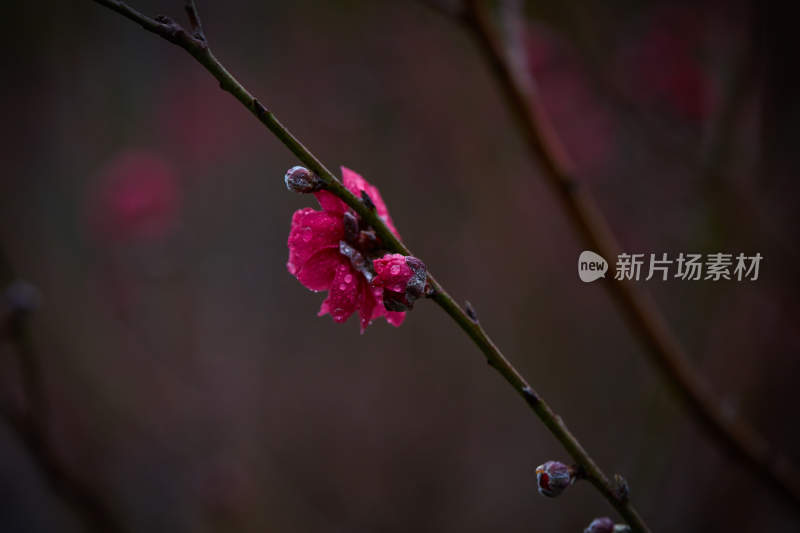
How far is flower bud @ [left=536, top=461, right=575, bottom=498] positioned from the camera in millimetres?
587

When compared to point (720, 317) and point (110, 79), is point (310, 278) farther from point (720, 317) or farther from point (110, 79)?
point (110, 79)

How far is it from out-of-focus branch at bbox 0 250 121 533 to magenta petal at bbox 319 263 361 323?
2.62 ft

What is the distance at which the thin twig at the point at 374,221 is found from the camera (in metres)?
0.53

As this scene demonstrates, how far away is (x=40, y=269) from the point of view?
2.87 metres

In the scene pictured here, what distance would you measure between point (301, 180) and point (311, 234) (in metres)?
0.10

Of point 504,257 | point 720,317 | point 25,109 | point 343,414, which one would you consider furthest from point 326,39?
point 720,317

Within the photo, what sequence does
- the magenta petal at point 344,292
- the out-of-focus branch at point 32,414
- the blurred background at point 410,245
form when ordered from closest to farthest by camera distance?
1. the magenta petal at point 344,292
2. the out-of-focus branch at point 32,414
3. the blurred background at point 410,245

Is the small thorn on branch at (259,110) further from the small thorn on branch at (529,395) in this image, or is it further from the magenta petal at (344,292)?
the small thorn on branch at (529,395)

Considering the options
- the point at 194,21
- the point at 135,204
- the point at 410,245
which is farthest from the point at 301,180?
the point at 410,245

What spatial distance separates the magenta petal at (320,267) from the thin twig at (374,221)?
8 cm

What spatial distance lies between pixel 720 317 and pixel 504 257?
996 mm
